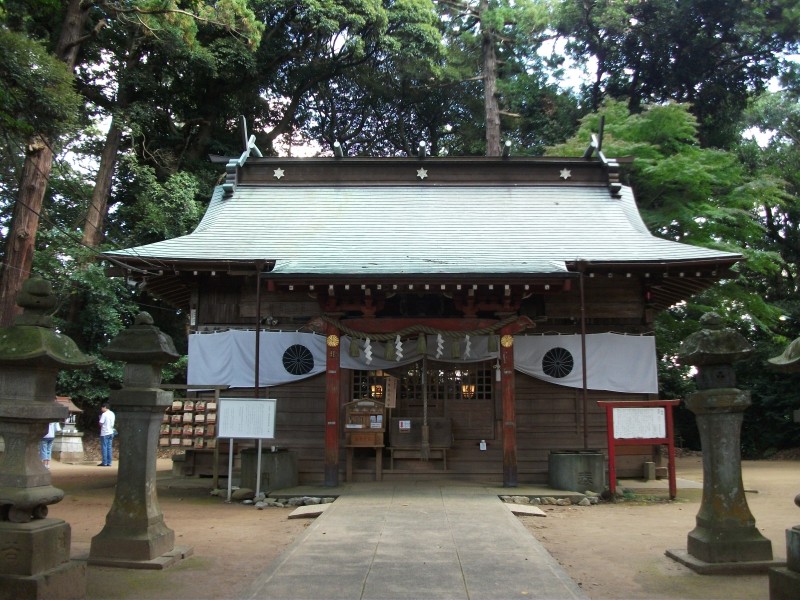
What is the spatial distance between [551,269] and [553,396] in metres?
2.85

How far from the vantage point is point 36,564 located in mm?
4414

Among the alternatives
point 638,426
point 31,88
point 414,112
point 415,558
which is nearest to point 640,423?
point 638,426

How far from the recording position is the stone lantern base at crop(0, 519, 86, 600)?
4332 mm

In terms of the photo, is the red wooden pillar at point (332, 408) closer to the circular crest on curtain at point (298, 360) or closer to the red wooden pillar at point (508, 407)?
the circular crest on curtain at point (298, 360)

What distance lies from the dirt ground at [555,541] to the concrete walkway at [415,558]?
1.15 ft

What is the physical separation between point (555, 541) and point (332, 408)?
467cm

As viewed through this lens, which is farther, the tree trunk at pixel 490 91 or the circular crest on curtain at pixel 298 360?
the tree trunk at pixel 490 91

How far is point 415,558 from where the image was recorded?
19.0 ft

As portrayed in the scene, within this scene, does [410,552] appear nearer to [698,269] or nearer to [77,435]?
[698,269]

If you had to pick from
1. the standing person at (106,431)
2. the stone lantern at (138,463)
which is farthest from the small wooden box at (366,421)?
the standing person at (106,431)

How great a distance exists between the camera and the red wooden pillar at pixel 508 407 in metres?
10.4

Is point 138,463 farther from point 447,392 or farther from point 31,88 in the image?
point 447,392

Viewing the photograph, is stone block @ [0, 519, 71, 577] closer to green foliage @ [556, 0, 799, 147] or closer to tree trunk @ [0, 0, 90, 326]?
tree trunk @ [0, 0, 90, 326]

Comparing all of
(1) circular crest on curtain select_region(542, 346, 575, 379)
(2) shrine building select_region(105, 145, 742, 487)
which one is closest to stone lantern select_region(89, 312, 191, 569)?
(2) shrine building select_region(105, 145, 742, 487)
